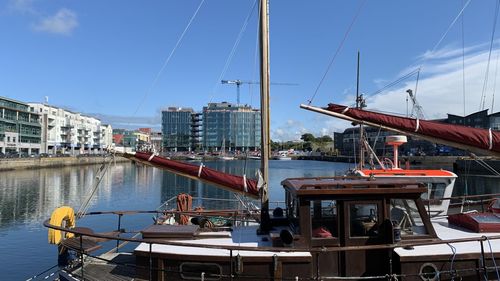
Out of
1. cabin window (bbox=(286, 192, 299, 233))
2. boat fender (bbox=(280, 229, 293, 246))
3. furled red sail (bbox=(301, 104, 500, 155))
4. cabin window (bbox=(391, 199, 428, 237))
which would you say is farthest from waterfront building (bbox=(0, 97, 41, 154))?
cabin window (bbox=(391, 199, 428, 237))

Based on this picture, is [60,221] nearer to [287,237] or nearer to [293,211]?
[293,211]

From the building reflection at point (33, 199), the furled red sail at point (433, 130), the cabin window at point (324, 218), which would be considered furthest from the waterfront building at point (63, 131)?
the cabin window at point (324, 218)

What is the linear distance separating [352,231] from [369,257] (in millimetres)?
698

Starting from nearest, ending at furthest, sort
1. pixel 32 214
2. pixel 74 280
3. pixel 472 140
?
pixel 74 280 → pixel 472 140 → pixel 32 214

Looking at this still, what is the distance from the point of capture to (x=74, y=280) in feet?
31.8

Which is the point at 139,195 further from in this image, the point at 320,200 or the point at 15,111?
the point at 15,111

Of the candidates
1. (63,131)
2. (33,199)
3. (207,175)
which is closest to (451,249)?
(207,175)

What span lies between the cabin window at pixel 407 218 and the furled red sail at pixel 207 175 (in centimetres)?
427

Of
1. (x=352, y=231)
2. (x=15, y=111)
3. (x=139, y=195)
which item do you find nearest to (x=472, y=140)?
(x=352, y=231)

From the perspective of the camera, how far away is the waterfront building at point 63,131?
154 metres

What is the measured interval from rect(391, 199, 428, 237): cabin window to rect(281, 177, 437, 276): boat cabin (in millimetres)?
93

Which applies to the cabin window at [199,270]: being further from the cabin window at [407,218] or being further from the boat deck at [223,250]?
the cabin window at [407,218]

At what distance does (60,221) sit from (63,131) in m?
174

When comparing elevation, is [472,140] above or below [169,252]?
above
